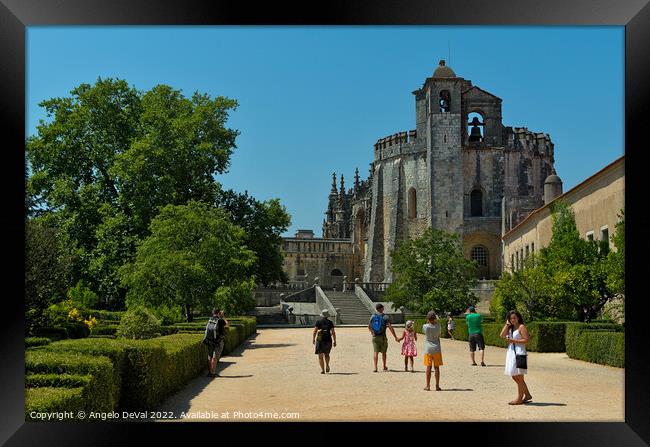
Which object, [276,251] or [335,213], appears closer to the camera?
[276,251]

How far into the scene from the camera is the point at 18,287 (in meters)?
10.4

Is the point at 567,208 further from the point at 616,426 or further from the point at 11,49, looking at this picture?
the point at 11,49

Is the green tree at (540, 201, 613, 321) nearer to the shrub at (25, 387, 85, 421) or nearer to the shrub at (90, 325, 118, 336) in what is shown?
the shrub at (90, 325, 118, 336)

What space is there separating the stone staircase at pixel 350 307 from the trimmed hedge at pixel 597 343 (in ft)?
81.2

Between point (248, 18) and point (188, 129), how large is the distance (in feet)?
96.1

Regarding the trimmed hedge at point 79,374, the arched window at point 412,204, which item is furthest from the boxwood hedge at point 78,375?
the arched window at point 412,204

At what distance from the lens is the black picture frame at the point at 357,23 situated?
9750 millimetres

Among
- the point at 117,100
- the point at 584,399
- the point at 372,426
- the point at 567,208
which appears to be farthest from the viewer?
the point at 117,100

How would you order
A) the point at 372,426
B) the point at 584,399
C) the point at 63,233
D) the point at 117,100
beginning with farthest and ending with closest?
the point at 117,100 < the point at 63,233 < the point at 584,399 < the point at 372,426

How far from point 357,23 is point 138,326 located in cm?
1220

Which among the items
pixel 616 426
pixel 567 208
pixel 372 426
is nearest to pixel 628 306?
pixel 616 426

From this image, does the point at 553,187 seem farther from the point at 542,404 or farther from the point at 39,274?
the point at 542,404

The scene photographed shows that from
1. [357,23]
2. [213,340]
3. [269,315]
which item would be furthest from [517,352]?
[269,315]

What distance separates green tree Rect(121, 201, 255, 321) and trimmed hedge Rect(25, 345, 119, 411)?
50.4ft
